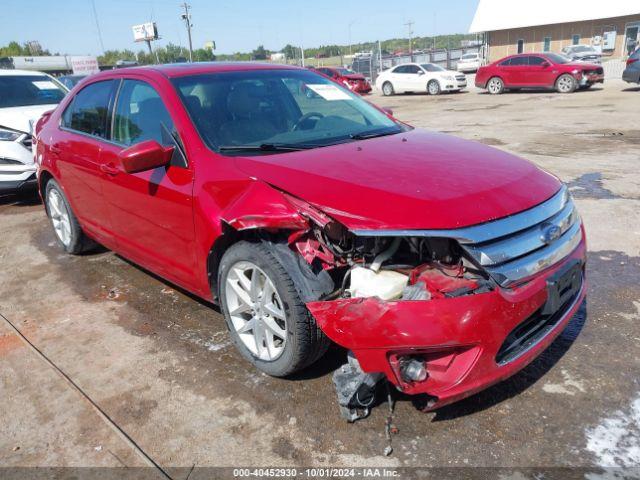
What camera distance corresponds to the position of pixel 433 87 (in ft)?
76.0

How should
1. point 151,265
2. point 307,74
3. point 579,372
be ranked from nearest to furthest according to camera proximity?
point 579,372 < point 151,265 < point 307,74

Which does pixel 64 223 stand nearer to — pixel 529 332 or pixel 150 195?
pixel 150 195

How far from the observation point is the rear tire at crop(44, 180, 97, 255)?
474cm

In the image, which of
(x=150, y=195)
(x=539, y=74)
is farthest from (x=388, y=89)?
(x=150, y=195)

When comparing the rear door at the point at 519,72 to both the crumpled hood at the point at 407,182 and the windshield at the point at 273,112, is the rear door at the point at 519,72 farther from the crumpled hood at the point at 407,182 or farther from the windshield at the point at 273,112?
the crumpled hood at the point at 407,182

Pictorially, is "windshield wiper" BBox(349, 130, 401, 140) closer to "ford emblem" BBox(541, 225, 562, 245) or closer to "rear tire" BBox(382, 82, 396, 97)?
"ford emblem" BBox(541, 225, 562, 245)

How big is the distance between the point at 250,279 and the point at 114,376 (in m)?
1.00

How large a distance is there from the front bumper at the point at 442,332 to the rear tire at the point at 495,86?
20.6 m

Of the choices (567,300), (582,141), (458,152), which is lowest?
(582,141)

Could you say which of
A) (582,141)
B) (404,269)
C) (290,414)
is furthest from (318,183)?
(582,141)

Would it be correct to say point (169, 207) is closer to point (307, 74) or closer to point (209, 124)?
point (209, 124)

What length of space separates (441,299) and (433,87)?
22564mm

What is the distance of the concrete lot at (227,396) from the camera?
2371 mm

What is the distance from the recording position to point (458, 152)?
2.99 m
